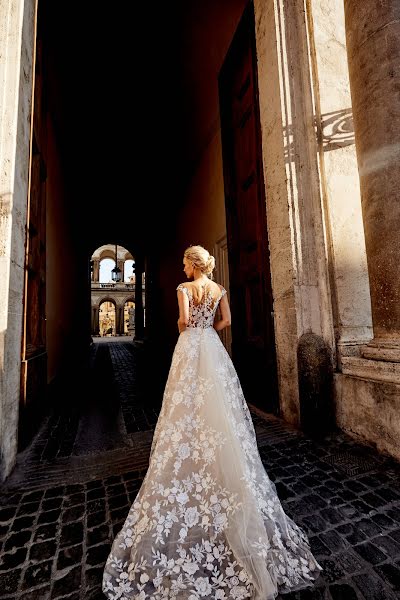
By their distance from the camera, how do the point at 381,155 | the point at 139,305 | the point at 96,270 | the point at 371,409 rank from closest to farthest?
the point at 371,409, the point at 381,155, the point at 139,305, the point at 96,270

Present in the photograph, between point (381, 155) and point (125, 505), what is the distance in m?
3.87

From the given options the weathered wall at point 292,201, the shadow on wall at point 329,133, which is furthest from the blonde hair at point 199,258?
the shadow on wall at point 329,133

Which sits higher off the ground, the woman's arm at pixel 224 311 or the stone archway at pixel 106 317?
the stone archway at pixel 106 317

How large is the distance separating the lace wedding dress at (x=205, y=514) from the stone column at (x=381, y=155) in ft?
6.19

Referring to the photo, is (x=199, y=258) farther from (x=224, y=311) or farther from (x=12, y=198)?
(x=12, y=198)

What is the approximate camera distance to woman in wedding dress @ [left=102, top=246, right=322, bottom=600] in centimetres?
137

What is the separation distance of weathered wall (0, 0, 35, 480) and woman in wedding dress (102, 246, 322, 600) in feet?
4.99

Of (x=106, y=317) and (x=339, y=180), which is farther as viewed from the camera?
(x=106, y=317)

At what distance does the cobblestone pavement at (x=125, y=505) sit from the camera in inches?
A: 57.1

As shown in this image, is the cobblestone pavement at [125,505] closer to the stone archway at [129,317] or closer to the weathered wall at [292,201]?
the weathered wall at [292,201]

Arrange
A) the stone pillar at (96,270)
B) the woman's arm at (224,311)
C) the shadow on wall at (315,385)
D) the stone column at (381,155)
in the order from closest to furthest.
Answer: the woman's arm at (224,311) < the stone column at (381,155) < the shadow on wall at (315,385) < the stone pillar at (96,270)

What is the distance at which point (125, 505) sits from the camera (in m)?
2.07

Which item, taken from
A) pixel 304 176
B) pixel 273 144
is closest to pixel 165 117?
pixel 273 144

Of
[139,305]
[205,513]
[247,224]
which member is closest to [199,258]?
[205,513]
